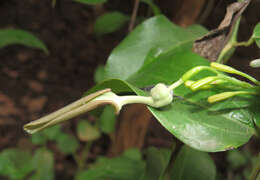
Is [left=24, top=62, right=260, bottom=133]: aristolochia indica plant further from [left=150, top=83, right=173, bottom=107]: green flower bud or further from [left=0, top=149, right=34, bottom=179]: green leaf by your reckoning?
[left=0, top=149, right=34, bottom=179]: green leaf

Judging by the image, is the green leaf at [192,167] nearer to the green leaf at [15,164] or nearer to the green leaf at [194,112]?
the green leaf at [194,112]

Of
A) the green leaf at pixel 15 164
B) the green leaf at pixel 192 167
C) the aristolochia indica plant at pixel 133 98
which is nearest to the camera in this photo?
the aristolochia indica plant at pixel 133 98

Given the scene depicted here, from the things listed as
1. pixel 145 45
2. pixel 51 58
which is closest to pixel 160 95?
pixel 145 45

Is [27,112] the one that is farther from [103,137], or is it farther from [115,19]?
[115,19]

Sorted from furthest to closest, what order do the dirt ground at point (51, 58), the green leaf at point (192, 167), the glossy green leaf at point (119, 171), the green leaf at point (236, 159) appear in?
the dirt ground at point (51, 58), the green leaf at point (236, 159), the glossy green leaf at point (119, 171), the green leaf at point (192, 167)

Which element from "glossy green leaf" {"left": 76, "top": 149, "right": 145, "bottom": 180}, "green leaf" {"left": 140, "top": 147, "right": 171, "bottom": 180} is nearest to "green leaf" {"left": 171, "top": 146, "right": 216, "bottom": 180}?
"green leaf" {"left": 140, "top": 147, "right": 171, "bottom": 180}

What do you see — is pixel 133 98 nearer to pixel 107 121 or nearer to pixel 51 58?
pixel 107 121

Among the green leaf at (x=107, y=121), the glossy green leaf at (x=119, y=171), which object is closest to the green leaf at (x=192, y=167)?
the glossy green leaf at (x=119, y=171)
